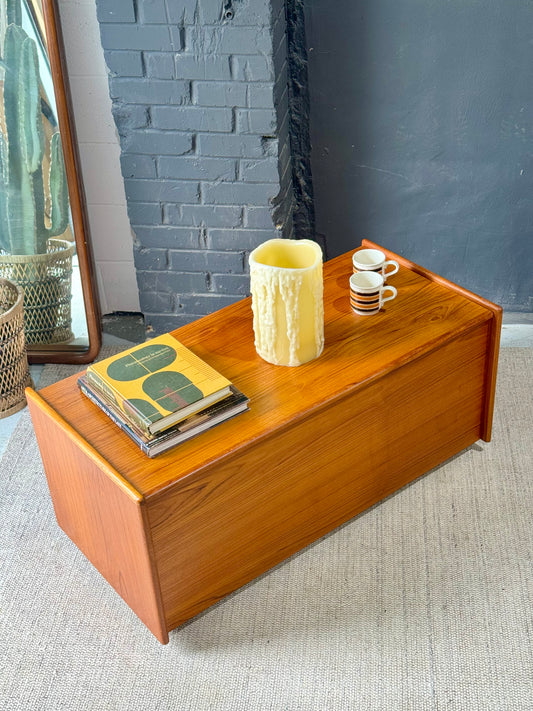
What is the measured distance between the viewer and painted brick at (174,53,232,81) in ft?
7.07

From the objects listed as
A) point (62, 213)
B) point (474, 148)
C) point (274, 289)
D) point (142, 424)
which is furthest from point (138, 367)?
point (474, 148)

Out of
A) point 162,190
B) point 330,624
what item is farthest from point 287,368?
point 162,190

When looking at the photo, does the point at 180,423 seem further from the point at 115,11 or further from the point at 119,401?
the point at 115,11

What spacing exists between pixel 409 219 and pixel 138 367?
3.86ft

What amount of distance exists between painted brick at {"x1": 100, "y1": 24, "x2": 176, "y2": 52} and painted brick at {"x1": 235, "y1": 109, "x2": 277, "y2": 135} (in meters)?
0.23

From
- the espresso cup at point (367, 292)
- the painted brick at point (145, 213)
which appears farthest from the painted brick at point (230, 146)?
the espresso cup at point (367, 292)

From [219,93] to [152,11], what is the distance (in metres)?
0.25

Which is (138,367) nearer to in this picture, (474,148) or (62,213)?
(62,213)

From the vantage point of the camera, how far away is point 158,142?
2285 millimetres

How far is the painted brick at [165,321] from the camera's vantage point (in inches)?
102

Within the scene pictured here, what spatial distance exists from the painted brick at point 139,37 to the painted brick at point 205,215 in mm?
425

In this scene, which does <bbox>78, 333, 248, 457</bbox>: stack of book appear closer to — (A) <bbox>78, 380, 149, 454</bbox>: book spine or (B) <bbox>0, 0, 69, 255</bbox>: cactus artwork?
Answer: (A) <bbox>78, 380, 149, 454</bbox>: book spine

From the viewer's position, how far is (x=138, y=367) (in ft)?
5.58

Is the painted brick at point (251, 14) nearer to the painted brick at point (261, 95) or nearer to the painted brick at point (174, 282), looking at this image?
the painted brick at point (261, 95)
